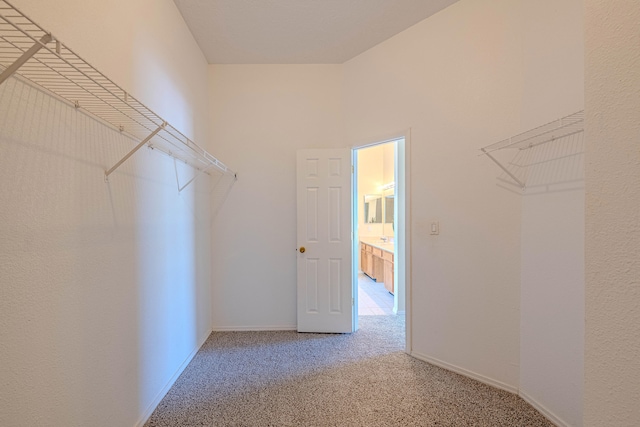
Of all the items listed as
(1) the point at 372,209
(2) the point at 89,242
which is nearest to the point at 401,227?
(1) the point at 372,209

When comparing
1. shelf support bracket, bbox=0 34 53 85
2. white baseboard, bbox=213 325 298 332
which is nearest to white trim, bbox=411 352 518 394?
white baseboard, bbox=213 325 298 332

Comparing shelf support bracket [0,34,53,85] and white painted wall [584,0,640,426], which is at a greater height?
shelf support bracket [0,34,53,85]

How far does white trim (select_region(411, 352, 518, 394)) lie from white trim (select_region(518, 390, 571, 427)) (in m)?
0.07

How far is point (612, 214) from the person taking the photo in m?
0.64

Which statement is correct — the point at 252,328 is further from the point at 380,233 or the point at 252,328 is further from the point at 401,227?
the point at 380,233

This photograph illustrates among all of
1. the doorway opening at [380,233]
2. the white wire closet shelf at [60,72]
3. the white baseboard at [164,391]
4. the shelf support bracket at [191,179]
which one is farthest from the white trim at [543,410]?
the shelf support bracket at [191,179]

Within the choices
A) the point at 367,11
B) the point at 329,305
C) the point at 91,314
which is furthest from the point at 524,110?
the point at 91,314

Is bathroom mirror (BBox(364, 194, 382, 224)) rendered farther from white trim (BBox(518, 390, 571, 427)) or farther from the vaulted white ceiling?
white trim (BBox(518, 390, 571, 427))

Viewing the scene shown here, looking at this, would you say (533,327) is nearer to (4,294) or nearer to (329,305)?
(329,305)

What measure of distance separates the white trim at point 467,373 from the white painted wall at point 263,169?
1.41 metres

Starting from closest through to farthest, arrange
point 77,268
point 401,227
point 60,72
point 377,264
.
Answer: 1. point 60,72
2. point 77,268
3. point 401,227
4. point 377,264

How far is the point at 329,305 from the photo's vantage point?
302 centimetres

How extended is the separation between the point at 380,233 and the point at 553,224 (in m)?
4.69

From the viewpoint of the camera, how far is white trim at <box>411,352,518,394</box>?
2.01 metres
